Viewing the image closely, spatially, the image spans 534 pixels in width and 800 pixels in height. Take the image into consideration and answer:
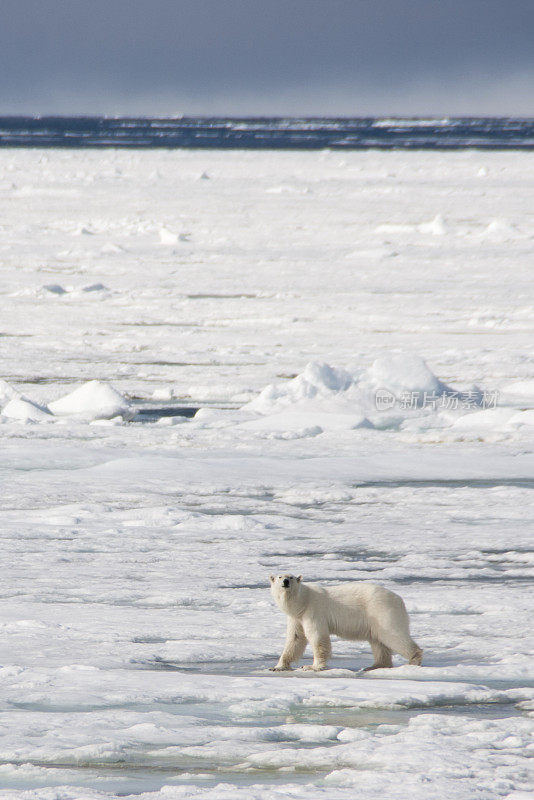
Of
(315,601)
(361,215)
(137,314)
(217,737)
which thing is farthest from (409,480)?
(361,215)

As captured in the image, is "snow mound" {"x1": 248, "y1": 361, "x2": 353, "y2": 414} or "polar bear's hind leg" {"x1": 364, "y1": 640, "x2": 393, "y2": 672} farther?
"snow mound" {"x1": 248, "y1": 361, "x2": 353, "y2": 414}

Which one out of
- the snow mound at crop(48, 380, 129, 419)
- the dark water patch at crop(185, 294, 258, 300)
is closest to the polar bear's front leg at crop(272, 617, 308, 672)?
the snow mound at crop(48, 380, 129, 419)

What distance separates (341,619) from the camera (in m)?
4.19

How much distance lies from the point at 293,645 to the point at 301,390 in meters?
5.17

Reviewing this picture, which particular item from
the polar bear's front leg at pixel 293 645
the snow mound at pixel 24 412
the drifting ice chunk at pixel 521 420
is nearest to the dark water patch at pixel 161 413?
the snow mound at pixel 24 412

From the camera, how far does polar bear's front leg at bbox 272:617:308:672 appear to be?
4117 millimetres

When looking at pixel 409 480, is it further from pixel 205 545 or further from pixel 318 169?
pixel 318 169

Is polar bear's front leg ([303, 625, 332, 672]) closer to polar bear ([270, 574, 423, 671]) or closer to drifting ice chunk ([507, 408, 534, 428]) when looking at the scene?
polar bear ([270, 574, 423, 671])

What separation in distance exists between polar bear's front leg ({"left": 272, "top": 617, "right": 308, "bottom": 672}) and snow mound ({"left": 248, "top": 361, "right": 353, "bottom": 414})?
493cm

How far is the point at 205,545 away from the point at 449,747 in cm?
280

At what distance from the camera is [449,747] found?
3.22m

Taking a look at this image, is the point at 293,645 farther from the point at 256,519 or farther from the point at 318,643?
the point at 256,519

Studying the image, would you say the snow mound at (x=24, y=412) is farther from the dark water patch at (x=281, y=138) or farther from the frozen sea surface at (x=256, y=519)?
the dark water patch at (x=281, y=138)

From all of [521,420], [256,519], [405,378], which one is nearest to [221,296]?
[405,378]
